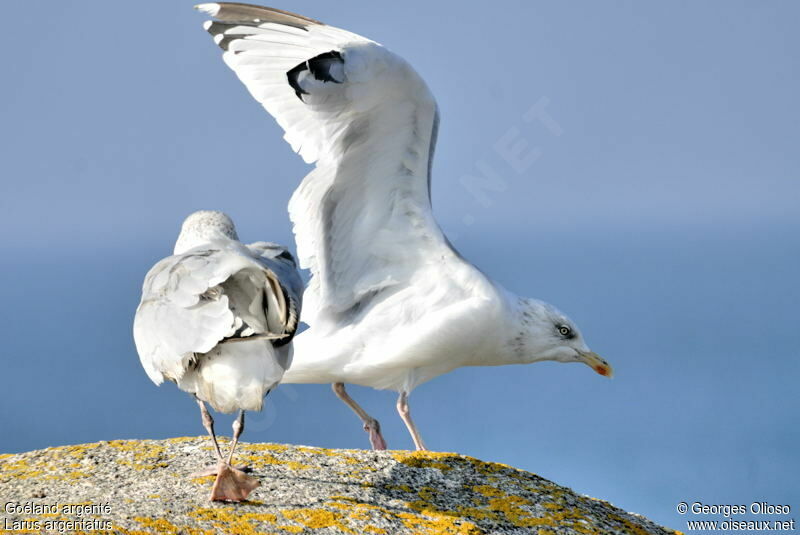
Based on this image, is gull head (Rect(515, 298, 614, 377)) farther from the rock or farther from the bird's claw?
the bird's claw

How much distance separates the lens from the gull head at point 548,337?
8.31 m

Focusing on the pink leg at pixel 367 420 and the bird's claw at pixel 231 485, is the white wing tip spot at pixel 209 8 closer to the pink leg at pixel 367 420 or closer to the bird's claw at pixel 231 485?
the pink leg at pixel 367 420

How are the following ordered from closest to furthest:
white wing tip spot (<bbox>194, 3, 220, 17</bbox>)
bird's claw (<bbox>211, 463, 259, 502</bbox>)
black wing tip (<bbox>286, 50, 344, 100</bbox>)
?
1. bird's claw (<bbox>211, 463, 259, 502</bbox>)
2. black wing tip (<bbox>286, 50, 344, 100</bbox>)
3. white wing tip spot (<bbox>194, 3, 220, 17</bbox>)

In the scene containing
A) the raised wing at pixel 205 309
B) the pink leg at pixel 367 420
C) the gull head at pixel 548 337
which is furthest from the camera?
the gull head at pixel 548 337

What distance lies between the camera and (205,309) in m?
5.29

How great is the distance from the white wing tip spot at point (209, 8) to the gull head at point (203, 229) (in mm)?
1816

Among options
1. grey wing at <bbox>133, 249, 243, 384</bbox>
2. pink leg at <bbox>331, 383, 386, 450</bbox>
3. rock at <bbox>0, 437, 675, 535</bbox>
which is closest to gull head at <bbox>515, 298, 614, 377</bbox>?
pink leg at <bbox>331, 383, 386, 450</bbox>

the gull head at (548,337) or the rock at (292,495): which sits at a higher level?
the gull head at (548,337)

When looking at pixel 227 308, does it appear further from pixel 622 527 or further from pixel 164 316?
pixel 622 527

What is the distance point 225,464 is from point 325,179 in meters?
2.93

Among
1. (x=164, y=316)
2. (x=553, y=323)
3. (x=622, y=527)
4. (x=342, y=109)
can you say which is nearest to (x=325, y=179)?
(x=342, y=109)

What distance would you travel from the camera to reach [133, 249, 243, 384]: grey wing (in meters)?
5.23

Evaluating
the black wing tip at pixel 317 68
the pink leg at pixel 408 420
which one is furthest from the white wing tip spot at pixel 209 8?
the pink leg at pixel 408 420

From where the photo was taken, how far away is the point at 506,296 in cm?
820
